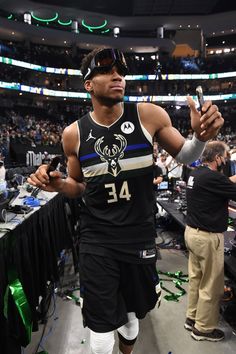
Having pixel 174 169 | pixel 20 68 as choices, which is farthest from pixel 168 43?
pixel 174 169

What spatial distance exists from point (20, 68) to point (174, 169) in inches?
1047

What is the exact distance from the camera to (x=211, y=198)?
9.18 ft

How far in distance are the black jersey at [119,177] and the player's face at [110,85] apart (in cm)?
11

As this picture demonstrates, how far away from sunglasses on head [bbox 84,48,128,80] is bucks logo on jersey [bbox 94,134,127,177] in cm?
37

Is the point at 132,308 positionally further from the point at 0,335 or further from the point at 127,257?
the point at 0,335

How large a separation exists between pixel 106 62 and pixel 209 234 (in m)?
1.79

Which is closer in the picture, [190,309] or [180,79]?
[190,309]

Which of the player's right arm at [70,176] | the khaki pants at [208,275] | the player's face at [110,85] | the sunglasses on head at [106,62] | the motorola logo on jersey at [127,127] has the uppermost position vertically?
the sunglasses on head at [106,62]

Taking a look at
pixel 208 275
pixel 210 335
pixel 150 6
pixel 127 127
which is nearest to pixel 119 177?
pixel 127 127

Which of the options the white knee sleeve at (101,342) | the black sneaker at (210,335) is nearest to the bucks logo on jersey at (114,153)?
the white knee sleeve at (101,342)

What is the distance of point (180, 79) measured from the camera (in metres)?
35.2

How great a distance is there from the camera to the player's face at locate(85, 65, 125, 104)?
5.68 feet

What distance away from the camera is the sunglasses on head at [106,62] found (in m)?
1.75

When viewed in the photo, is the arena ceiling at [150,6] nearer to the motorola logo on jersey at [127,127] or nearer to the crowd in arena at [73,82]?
the crowd in arena at [73,82]
